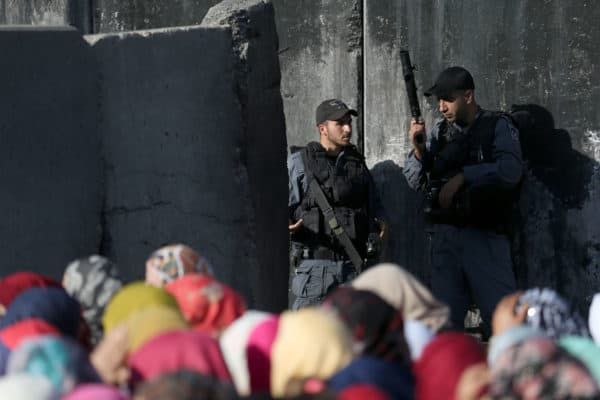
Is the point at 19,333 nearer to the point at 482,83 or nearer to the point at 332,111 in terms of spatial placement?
the point at 332,111

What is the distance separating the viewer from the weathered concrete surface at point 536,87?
7648 millimetres

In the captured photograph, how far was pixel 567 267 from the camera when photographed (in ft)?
25.4

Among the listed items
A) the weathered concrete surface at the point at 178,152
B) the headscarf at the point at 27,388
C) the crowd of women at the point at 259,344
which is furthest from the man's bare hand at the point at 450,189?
the headscarf at the point at 27,388

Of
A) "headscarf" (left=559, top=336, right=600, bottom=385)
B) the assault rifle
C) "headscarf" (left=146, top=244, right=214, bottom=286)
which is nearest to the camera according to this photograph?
"headscarf" (left=559, top=336, right=600, bottom=385)

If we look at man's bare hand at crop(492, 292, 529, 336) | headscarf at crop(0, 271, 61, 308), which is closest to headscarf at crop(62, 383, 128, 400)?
headscarf at crop(0, 271, 61, 308)

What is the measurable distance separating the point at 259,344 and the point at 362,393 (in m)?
0.71

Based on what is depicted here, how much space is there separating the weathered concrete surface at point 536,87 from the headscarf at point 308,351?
3800mm

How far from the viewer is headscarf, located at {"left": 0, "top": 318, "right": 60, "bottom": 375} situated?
432 centimetres

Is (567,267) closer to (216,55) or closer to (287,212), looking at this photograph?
(287,212)

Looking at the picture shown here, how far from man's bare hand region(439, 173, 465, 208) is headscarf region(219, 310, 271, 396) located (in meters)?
2.89

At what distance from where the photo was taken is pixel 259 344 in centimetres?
439

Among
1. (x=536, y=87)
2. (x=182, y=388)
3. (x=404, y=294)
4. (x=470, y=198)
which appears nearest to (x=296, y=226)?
(x=470, y=198)

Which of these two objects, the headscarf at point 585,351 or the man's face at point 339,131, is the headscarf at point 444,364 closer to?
the headscarf at point 585,351

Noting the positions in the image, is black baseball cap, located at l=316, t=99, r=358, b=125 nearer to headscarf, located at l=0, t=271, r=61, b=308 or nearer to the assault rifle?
the assault rifle
